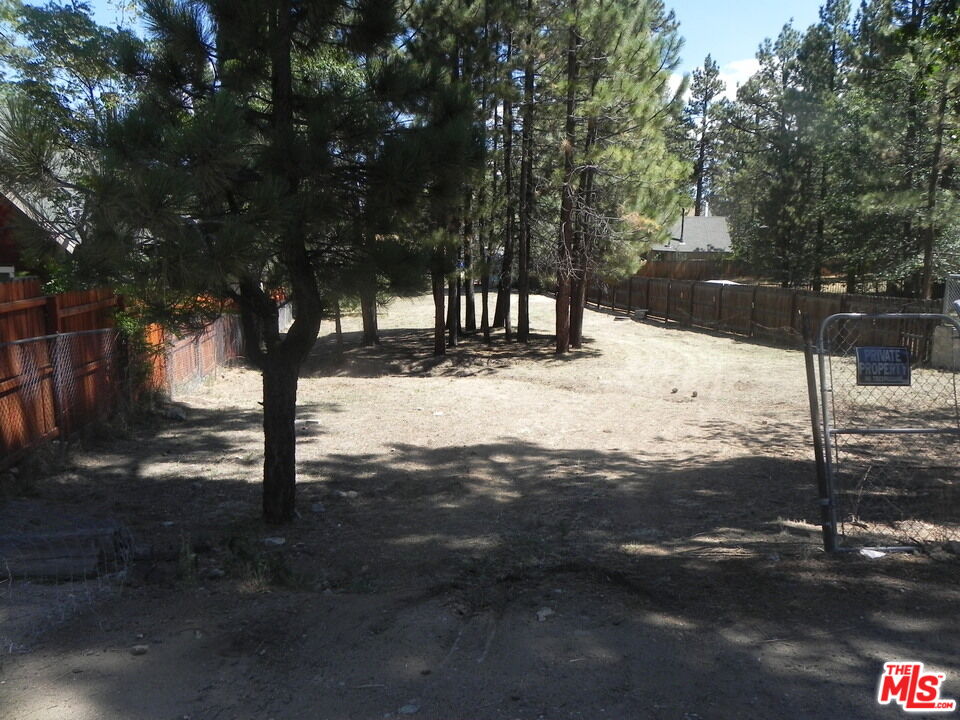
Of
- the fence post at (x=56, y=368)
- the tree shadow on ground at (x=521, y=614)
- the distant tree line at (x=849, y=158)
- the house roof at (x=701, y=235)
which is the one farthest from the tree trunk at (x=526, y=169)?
the house roof at (x=701, y=235)

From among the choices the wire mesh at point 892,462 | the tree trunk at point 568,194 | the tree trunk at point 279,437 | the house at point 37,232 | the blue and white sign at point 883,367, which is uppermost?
the tree trunk at point 568,194

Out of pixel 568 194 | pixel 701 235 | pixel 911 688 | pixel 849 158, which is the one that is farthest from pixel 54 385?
pixel 701 235

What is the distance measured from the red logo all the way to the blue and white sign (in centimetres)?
189

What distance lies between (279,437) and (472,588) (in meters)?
2.54

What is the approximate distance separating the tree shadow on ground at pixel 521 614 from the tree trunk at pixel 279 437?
8.3 inches

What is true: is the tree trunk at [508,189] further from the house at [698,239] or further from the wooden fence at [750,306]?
the house at [698,239]

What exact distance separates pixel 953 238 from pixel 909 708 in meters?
24.8

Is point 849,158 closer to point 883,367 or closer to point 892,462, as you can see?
point 892,462

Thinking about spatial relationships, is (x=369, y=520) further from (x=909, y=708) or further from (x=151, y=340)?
(x=151, y=340)

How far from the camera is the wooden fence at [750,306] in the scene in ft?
60.9

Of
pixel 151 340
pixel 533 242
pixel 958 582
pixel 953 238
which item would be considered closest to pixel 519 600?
pixel 958 582

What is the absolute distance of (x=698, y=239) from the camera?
195ft

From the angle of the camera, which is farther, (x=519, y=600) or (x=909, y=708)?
(x=519, y=600)

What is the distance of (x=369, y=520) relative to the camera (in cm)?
720
